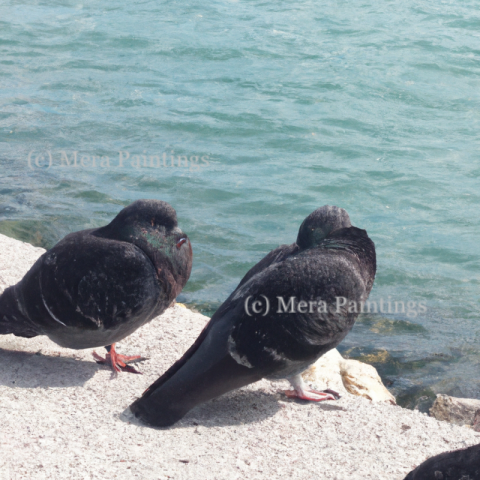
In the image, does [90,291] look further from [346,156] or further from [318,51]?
[318,51]

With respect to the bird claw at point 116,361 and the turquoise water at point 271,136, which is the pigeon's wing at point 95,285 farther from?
the turquoise water at point 271,136

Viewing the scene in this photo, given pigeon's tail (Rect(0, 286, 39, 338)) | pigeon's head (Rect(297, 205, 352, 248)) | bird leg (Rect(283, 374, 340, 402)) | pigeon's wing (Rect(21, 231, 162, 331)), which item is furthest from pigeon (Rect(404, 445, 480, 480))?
pigeon's tail (Rect(0, 286, 39, 338))

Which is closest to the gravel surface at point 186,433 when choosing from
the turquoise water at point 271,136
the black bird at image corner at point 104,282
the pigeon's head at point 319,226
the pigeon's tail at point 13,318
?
the pigeon's tail at point 13,318

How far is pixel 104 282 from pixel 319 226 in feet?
4.13

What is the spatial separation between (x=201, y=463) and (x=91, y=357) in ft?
4.91

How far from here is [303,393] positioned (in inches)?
146

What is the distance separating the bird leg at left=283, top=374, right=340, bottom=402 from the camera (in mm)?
3664

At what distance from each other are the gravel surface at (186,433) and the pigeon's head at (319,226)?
97cm

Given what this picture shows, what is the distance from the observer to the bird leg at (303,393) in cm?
366

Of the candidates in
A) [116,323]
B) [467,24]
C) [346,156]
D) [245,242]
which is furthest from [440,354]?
[467,24]

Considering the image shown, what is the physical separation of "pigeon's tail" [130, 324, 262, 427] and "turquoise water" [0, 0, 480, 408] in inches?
91.9

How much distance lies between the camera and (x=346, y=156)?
10.2 meters

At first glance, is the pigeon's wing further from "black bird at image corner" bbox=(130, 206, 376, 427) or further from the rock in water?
the rock in water

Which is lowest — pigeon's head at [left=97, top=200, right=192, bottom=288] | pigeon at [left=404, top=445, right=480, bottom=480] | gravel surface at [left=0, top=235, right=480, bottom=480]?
gravel surface at [left=0, top=235, right=480, bottom=480]
